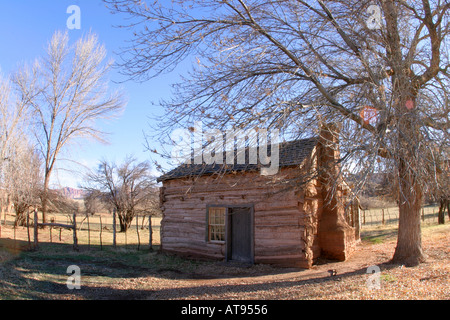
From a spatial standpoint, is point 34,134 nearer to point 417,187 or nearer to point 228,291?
point 228,291

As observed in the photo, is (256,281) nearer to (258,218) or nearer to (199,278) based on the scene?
(199,278)

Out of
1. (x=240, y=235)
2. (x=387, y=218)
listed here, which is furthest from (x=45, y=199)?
(x=387, y=218)

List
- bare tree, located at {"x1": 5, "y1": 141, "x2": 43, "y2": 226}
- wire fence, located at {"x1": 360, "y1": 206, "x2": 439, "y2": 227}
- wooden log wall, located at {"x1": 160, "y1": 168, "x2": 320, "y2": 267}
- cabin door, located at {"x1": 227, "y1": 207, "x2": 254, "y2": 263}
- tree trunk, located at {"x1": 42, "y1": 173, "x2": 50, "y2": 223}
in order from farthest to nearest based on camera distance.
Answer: wire fence, located at {"x1": 360, "y1": 206, "x2": 439, "y2": 227} → tree trunk, located at {"x1": 42, "y1": 173, "x2": 50, "y2": 223} → bare tree, located at {"x1": 5, "y1": 141, "x2": 43, "y2": 226} → cabin door, located at {"x1": 227, "y1": 207, "x2": 254, "y2": 263} → wooden log wall, located at {"x1": 160, "y1": 168, "x2": 320, "y2": 267}

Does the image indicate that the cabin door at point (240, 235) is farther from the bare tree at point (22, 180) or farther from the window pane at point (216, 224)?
the bare tree at point (22, 180)

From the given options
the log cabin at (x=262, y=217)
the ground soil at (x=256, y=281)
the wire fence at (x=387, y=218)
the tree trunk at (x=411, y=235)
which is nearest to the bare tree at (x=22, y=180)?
the ground soil at (x=256, y=281)

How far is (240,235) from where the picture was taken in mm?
12547

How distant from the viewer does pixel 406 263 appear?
8914 mm

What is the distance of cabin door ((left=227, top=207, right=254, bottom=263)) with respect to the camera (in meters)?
12.2

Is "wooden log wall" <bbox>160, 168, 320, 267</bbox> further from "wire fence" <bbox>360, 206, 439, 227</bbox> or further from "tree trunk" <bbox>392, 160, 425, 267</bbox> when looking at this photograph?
"wire fence" <bbox>360, 206, 439, 227</bbox>

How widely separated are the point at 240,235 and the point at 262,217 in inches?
51.9

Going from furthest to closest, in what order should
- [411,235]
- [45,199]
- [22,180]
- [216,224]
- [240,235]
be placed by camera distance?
[45,199], [22,180], [216,224], [240,235], [411,235]

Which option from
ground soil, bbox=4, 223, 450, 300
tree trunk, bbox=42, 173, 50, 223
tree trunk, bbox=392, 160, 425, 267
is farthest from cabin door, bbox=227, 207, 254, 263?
tree trunk, bbox=42, 173, 50, 223
